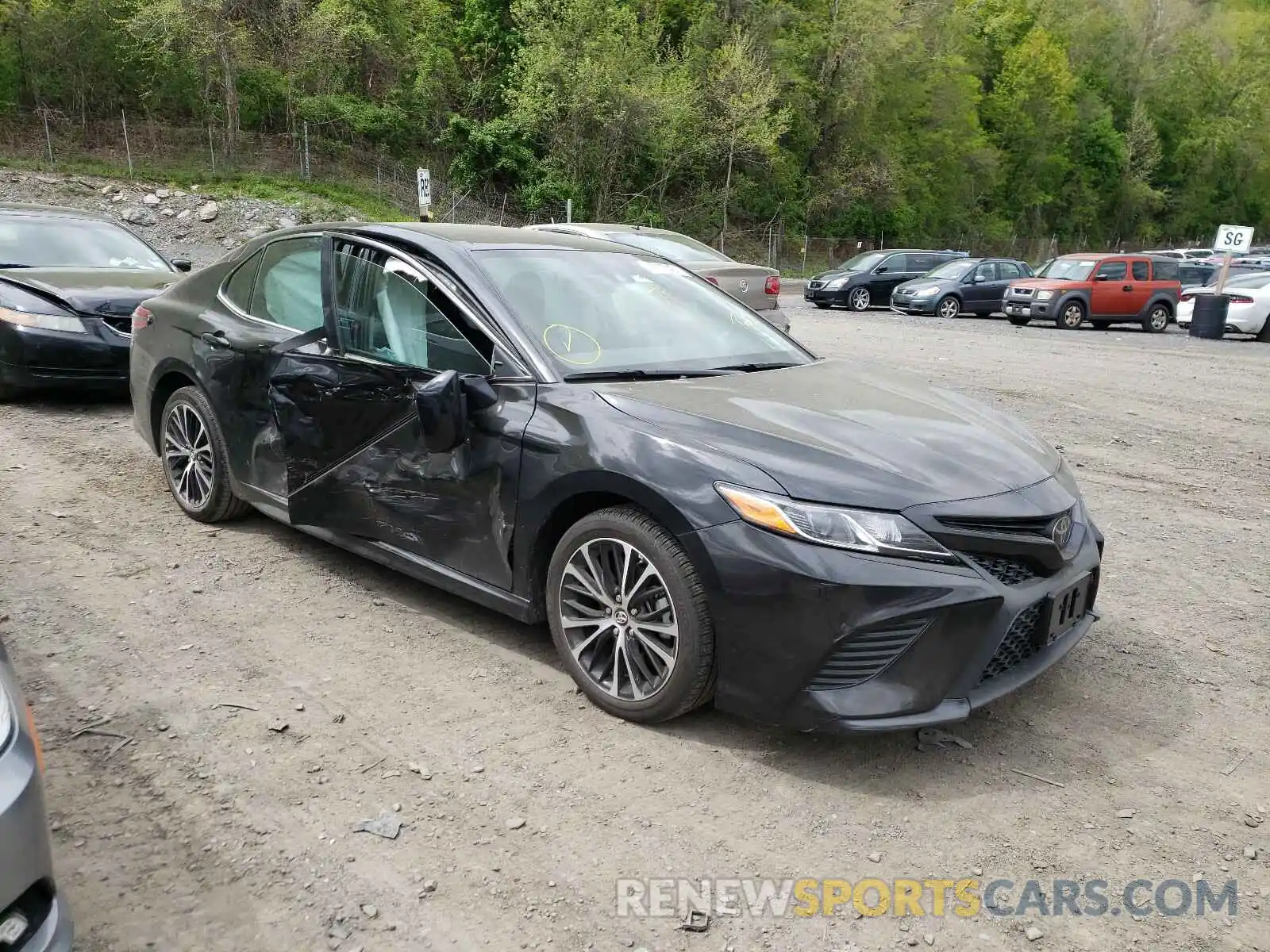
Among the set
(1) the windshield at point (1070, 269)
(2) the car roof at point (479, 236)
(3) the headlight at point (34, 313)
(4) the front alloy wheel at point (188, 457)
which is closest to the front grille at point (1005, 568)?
(2) the car roof at point (479, 236)

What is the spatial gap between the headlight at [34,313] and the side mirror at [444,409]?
5.28 metres

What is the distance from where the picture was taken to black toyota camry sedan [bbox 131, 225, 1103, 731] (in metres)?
2.96

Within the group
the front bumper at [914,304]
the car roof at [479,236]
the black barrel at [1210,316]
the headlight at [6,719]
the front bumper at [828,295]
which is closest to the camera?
the headlight at [6,719]

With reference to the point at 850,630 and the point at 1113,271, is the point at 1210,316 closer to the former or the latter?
the point at 1113,271

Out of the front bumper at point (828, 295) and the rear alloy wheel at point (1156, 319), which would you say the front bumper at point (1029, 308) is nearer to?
the rear alloy wheel at point (1156, 319)

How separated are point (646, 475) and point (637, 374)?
0.70 m

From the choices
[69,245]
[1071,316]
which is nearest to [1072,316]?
[1071,316]

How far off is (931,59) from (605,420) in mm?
57275

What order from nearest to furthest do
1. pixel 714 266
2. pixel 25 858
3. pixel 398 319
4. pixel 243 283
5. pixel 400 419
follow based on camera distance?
pixel 25 858 → pixel 400 419 → pixel 398 319 → pixel 243 283 → pixel 714 266

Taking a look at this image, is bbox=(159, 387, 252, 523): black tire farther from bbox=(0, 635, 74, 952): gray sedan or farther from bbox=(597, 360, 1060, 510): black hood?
bbox=(0, 635, 74, 952): gray sedan

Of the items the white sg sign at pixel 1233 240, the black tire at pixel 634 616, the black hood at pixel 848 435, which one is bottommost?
the black tire at pixel 634 616

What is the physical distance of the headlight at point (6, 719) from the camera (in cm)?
198

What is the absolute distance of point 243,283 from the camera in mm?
5004

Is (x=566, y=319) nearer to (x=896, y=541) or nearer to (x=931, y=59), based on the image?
(x=896, y=541)
